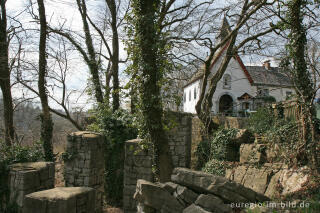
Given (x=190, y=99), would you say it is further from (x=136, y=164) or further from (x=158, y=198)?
(x=158, y=198)

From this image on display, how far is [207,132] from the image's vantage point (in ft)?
35.7

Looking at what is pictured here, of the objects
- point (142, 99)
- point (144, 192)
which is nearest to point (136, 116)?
point (142, 99)

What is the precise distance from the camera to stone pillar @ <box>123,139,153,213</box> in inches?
336

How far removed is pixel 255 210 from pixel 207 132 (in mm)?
7253

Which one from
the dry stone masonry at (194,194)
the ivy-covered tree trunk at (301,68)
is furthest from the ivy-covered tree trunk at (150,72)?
the ivy-covered tree trunk at (301,68)

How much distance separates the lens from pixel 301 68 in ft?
20.7

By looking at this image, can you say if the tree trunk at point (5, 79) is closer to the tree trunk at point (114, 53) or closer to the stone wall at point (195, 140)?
the tree trunk at point (114, 53)

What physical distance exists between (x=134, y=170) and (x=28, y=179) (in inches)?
133

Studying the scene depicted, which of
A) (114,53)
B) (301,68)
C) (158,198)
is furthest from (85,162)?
(301,68)

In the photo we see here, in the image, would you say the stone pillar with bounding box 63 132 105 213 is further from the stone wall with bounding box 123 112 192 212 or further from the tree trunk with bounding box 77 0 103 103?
the tree trunk with bounding box 77 0 103 103

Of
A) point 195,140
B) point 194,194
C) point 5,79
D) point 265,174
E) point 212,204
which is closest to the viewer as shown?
point 212,204

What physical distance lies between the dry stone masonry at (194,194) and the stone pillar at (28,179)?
374 centimetres

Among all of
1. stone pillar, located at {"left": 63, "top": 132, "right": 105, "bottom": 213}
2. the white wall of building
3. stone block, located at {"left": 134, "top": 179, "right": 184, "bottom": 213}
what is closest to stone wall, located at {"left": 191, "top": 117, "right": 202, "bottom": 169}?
stone pillar, located at {"left": 63, "top": 132, "right": 105, "bottom": 213}

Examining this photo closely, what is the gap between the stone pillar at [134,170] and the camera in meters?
8.53
